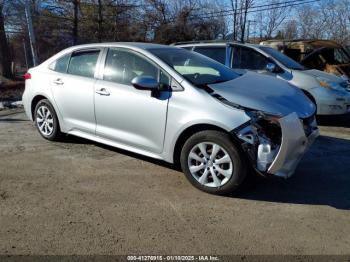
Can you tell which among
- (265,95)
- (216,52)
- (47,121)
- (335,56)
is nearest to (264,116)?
(265,95)

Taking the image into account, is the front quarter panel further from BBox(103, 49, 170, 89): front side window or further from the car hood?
BBox(103, 49, 170, 89): front side window

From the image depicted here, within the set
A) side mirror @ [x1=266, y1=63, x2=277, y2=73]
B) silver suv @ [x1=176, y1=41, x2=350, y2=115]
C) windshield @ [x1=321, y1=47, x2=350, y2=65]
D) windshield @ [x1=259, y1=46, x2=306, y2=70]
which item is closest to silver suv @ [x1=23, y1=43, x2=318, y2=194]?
side mirror @ [x1=266, y1=63, x2=277, y2=73]

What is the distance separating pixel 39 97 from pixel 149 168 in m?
2.36

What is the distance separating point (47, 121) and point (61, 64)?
93 cm

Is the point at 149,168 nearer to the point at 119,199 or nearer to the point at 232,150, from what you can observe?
the point at 119,199

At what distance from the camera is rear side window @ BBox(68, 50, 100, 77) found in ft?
17.3

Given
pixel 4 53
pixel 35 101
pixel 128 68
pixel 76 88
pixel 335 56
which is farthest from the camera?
pixel 4 53

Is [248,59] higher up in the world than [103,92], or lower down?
higher up

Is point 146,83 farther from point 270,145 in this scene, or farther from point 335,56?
point 335,56

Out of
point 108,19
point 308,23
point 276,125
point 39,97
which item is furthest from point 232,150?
point 308,23

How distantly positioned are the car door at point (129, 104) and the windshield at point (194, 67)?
0.25 m

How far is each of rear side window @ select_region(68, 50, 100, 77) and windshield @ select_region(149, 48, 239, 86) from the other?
922 mm

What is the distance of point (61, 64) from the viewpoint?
574cm

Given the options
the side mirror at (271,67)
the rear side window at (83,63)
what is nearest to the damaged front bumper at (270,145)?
the rear side window at (83,63)
